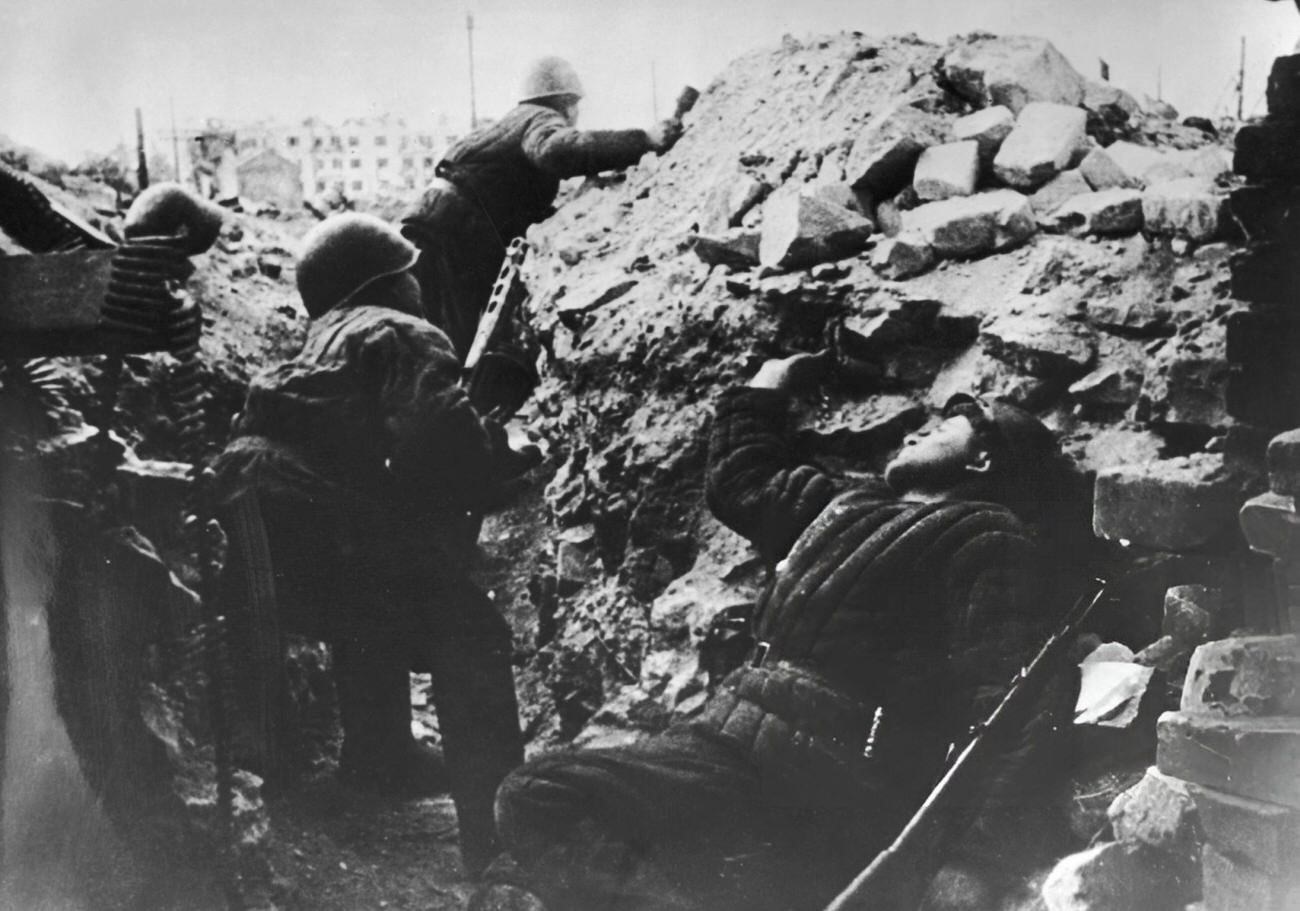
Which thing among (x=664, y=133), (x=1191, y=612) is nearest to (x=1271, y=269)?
(x=1191, y=612)

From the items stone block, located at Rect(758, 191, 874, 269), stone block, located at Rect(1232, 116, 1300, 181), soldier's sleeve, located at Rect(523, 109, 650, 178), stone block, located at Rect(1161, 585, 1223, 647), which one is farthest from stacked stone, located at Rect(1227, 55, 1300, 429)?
soldier's sleeve, located at Rect(523, 109, 650, 178)

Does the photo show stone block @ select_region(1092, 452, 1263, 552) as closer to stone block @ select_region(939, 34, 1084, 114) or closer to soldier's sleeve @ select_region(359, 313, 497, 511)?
stone block @ select_region(939, 34, 1084, 114)

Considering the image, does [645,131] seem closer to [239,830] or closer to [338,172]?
[338,172]

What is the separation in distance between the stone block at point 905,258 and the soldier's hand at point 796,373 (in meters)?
0.26

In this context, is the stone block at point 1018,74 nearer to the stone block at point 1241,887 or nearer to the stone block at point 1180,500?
the stone block at point 1180,500

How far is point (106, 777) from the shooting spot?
412cm

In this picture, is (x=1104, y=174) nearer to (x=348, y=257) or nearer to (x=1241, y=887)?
(x=1241, y=887)

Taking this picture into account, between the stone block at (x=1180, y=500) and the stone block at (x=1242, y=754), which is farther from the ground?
the stone block at (x=1180, y=500)

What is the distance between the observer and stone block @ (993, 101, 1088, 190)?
3.64m

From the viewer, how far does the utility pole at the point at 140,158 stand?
4.23m

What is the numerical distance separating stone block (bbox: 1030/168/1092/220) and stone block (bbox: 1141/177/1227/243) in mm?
191

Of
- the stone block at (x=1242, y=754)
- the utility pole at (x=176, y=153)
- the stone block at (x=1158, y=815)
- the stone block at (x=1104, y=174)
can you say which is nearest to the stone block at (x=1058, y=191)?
the stone block at (x=1104, y=174)

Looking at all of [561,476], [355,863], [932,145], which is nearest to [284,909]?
[355,863]

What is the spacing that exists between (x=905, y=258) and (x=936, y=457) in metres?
0.52
